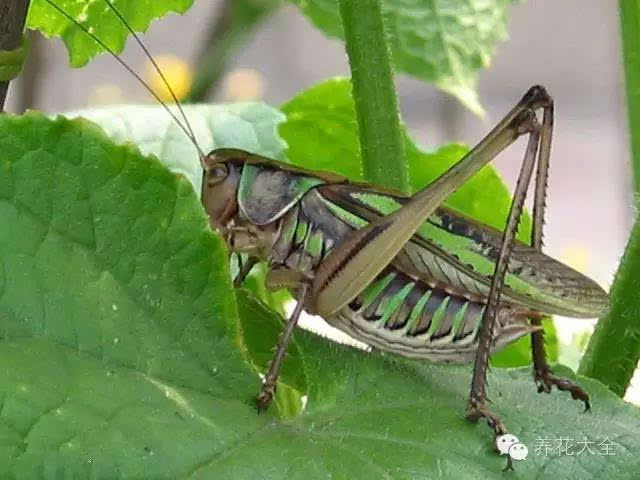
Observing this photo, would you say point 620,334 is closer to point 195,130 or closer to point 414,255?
point 414,255

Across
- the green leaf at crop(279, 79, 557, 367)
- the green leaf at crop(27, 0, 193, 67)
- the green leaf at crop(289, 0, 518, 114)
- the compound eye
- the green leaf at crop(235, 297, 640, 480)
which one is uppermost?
the green leaf at crop(289, 0, 518, 114)

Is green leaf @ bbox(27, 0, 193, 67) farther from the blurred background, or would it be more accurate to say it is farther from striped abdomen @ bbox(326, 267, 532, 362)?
the blurred background

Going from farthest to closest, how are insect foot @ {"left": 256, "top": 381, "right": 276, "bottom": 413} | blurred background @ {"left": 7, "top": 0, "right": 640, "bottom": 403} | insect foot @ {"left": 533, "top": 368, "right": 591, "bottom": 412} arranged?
1. blurred background @ {"left": 7, "top": 0, "right": 640, "bottom": 403}
2. insect foot @ {"left": 533, "top": 368, "right": 591, "bottom": 412}
3. insect foot @ {"left": 256, "top": 381, "right": 276, "bottom": 413}

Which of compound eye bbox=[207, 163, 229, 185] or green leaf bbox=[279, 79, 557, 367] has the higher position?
green leaf bbox=[279, 79, 557, 367]

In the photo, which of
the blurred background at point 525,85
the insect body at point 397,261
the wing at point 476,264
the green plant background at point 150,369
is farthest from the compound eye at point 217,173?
the blurred background at point 525,85

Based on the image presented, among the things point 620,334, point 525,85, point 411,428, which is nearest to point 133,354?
point 411,428

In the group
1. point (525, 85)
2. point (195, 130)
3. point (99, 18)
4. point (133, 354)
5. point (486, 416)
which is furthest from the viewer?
point (525, 85)

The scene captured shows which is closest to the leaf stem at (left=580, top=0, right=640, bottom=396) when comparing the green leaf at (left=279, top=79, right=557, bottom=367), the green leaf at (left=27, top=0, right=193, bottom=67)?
the green leaf at (left=279, top=79, right=557, bottom=367)

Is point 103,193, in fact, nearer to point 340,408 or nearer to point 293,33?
point 340,408
